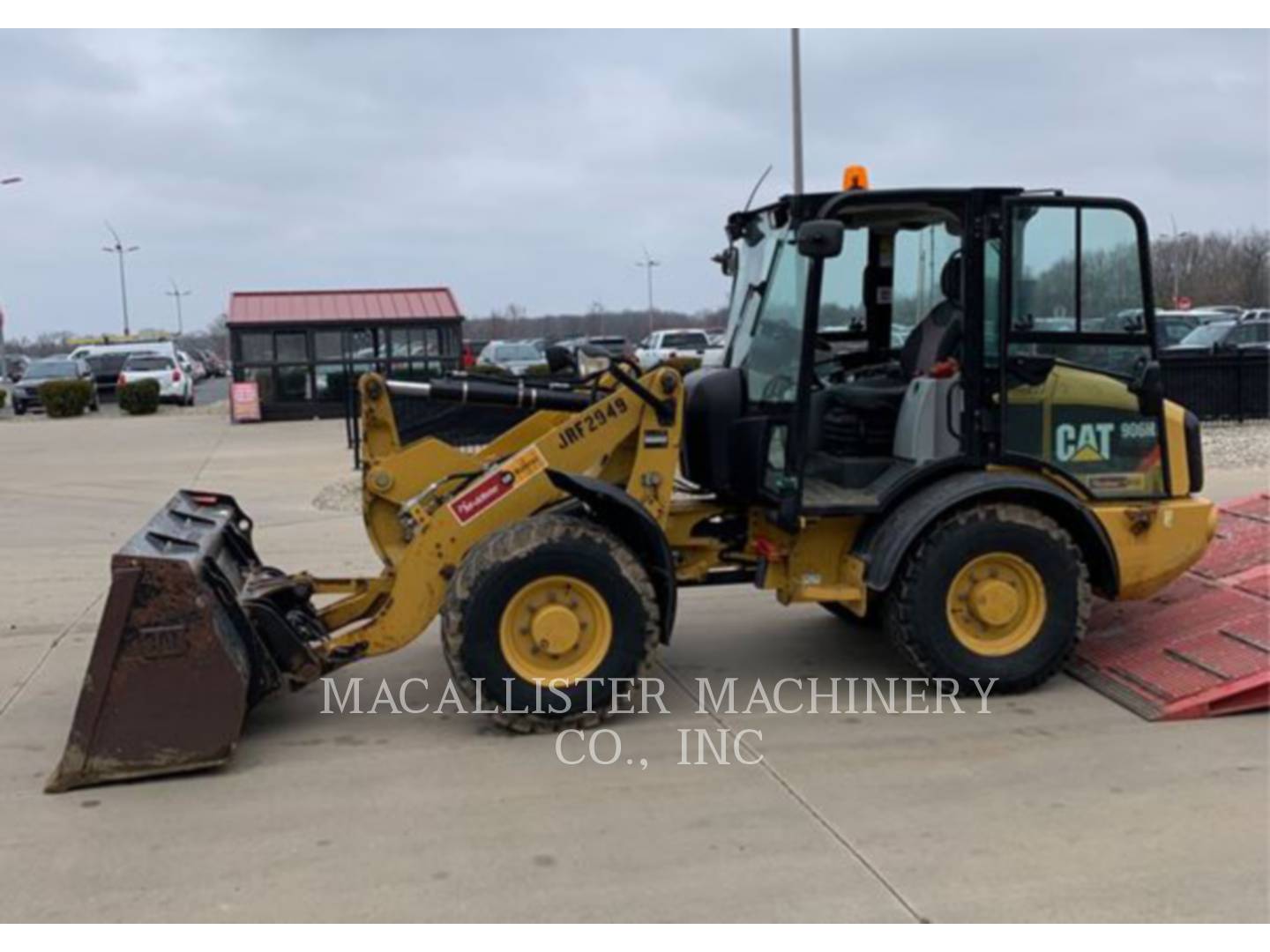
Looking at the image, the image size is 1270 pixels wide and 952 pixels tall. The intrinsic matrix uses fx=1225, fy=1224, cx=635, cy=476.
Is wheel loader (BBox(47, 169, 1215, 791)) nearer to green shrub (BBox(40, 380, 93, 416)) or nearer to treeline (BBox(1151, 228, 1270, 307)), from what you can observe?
green shrub (BBox(40, 380, 93, 416))

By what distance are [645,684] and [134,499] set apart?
924 cm

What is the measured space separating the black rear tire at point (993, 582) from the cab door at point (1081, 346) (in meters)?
0.36

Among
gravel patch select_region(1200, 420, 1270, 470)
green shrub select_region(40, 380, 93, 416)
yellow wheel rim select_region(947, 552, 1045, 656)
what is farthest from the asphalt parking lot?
green shrub select_region(40, 380, 93, 416)

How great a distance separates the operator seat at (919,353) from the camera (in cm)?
579

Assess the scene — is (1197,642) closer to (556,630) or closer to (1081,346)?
(1081,346)

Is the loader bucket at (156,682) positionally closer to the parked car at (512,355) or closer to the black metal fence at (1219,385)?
the black metal fence at (1219,385)

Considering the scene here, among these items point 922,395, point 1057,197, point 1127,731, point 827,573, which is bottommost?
point 1127,731

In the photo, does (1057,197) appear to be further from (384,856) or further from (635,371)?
(384,856)

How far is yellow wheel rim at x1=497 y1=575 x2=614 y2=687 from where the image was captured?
5211 millimetres

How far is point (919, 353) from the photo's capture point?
6043 mm

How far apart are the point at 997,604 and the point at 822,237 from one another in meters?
1.89

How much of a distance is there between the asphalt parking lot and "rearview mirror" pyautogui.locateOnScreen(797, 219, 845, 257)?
6.77ft

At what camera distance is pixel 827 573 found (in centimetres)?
589

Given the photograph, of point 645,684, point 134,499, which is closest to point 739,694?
point 645,684
